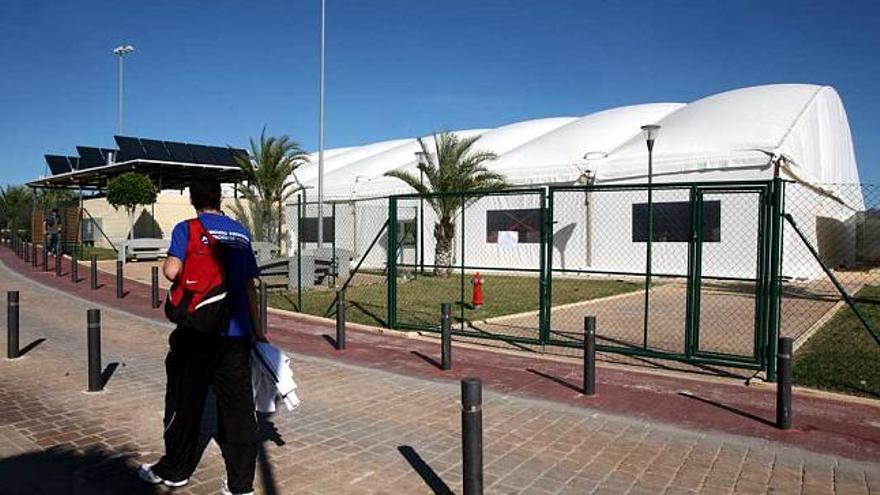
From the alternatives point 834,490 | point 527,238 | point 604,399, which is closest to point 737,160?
point 527,238

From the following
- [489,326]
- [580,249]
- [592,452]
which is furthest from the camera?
[580,249]

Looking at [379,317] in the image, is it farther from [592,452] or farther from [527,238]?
[527,238]

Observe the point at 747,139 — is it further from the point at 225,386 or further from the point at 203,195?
the point at 225,386

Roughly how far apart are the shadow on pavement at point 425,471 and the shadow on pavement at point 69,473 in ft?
5.77

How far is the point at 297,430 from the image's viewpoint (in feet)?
18.1

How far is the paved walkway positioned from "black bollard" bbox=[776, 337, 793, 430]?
0.53ft

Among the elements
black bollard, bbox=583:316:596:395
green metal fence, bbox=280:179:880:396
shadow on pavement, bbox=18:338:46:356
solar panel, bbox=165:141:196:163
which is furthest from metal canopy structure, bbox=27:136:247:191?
black bollard, bbox=583:316:596:395

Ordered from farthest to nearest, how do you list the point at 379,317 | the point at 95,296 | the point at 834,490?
the point at 95,296, the point at 379,317, the point at 834,490

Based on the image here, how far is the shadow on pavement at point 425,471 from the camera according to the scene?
430 cm

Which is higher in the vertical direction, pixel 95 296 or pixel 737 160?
pixel 737 160

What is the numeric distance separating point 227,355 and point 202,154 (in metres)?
36.1

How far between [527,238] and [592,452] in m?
19.5

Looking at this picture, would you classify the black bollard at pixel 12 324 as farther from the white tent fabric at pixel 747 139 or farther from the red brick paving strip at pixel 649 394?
the white tent fabric at pixel 747 139

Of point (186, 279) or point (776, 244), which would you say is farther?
point (776, 244)
